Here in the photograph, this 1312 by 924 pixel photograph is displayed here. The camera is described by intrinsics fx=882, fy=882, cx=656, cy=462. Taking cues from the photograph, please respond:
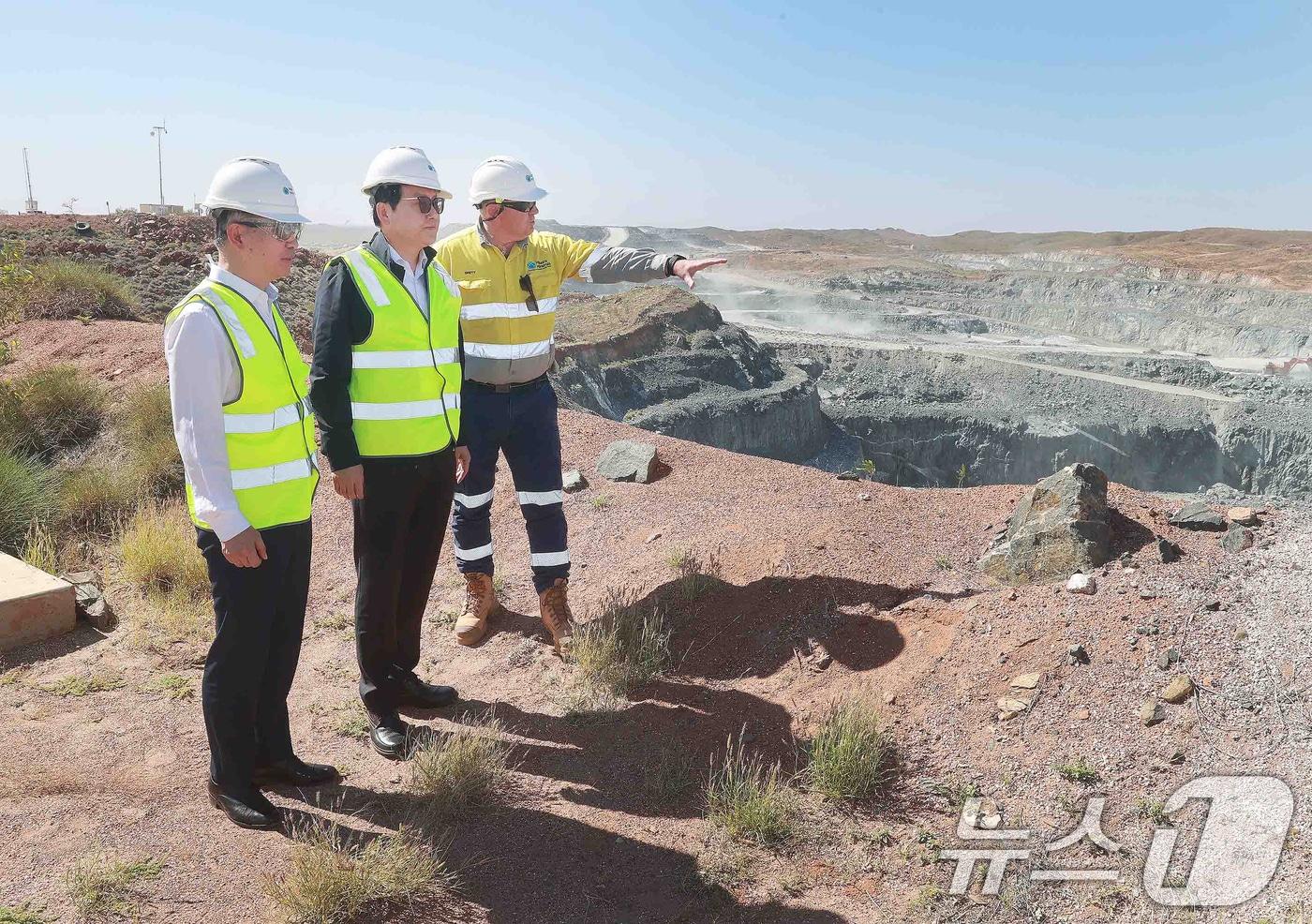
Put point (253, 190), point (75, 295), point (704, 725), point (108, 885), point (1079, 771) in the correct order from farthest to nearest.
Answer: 1. point (75, 295)
2. point (704, 725)
3. point (1079, 771)
4. point (253, 190)
5. point (108, 885)

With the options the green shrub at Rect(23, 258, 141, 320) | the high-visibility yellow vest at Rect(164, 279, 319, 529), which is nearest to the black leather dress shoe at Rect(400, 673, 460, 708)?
the high-visibility yellow vest at Rect(164, 279, 319, 529)

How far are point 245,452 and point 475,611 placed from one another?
2.09 meters

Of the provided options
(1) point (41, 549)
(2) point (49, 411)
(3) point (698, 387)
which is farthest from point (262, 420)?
(3) point (698, 387)

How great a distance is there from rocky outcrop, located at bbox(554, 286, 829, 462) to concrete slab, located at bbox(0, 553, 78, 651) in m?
15.1

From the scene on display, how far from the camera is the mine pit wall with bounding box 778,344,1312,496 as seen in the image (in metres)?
25.7

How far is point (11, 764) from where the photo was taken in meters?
3.19

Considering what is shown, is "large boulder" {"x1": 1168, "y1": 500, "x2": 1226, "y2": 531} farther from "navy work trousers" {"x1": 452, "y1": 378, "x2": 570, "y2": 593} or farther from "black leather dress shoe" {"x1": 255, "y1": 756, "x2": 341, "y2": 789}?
"black leather dress shoe" {"x1": 255, "y1": 756, "x2": 341, "y2": 789}

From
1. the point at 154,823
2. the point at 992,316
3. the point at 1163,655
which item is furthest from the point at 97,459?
the point at 992,316

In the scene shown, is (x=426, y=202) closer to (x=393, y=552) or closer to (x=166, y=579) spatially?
(x=393, y=552)

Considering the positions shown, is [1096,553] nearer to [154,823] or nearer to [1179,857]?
[1179,857]

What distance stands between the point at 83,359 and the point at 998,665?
9744mm

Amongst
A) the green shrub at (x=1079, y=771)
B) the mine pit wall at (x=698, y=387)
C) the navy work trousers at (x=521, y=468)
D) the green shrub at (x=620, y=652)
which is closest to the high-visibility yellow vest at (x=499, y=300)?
the navy work trousers at (x=521, y=468)

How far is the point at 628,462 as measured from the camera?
6504 mm

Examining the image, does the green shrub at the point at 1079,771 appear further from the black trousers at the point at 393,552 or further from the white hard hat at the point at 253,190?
the white hard hat at the point at 253,190
